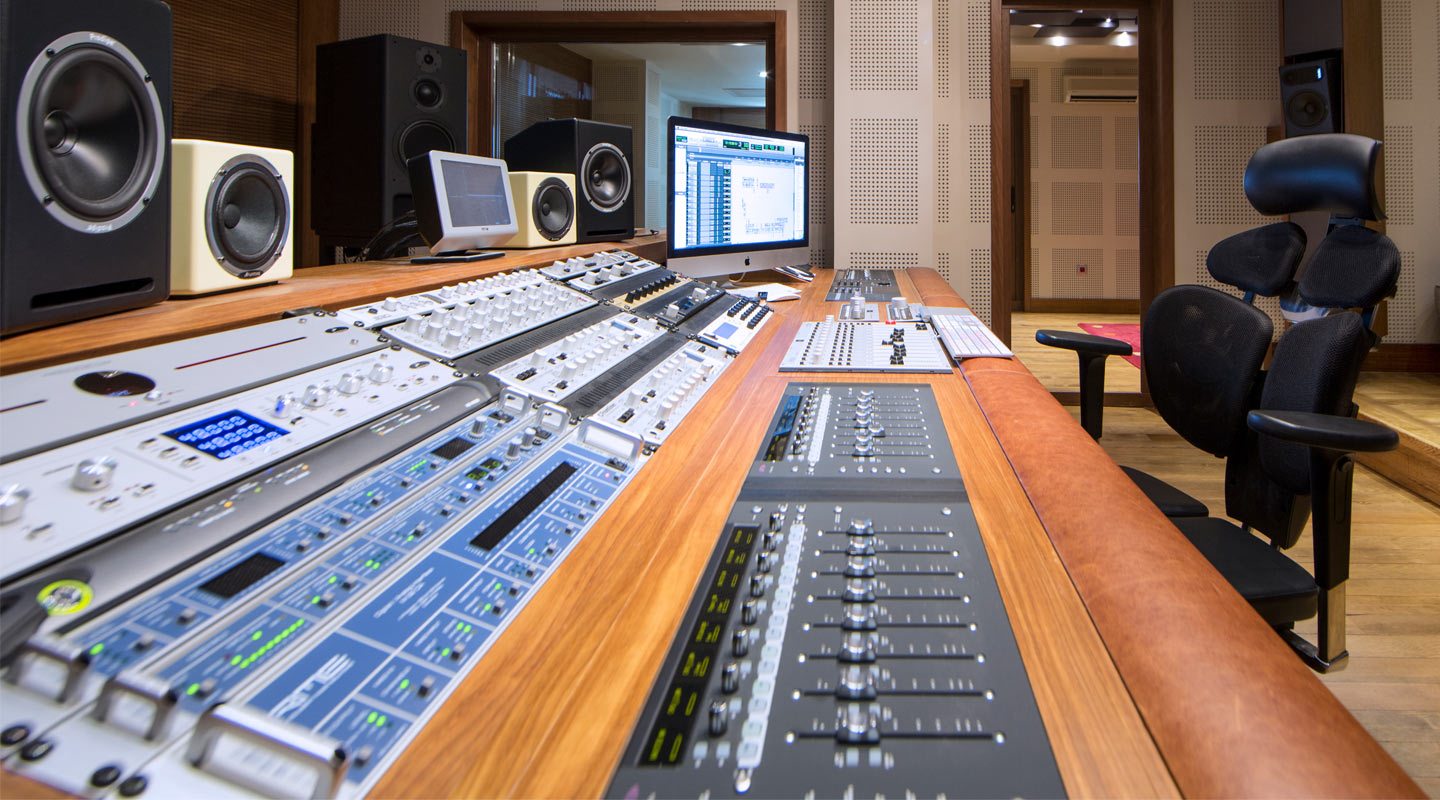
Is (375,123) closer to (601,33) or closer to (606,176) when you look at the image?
(606,176)

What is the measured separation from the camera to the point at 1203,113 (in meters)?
4.26

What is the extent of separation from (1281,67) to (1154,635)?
181 inches

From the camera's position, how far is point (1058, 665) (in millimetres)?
541

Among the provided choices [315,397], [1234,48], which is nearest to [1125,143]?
[1234,48]

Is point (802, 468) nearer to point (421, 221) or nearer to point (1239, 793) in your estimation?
point (1239, 793)

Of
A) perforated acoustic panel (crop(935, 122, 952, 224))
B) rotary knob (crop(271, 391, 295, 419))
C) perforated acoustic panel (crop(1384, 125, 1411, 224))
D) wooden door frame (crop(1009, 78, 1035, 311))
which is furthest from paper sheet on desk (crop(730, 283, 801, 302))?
wooden door frame (crop(1009, 78, 1035, 311))

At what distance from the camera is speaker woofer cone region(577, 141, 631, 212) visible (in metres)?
2.83

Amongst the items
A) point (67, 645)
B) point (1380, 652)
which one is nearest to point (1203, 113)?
point (1380, 652)

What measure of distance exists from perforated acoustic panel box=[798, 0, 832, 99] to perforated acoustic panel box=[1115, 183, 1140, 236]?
5.11m

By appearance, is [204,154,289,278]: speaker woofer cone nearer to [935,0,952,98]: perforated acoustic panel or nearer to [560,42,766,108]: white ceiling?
[935,0,952,98]: perforated acoustic panel

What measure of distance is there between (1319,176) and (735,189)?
1.52m


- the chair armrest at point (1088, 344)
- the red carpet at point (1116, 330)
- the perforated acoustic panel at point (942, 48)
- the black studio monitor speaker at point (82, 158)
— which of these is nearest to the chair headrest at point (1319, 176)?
the chair armrest at point (1088, 344)

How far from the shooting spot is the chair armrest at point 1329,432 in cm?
127

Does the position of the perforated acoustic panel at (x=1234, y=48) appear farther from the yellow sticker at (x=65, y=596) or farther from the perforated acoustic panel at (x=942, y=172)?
the yellow sticker at (x=65, y=596)
